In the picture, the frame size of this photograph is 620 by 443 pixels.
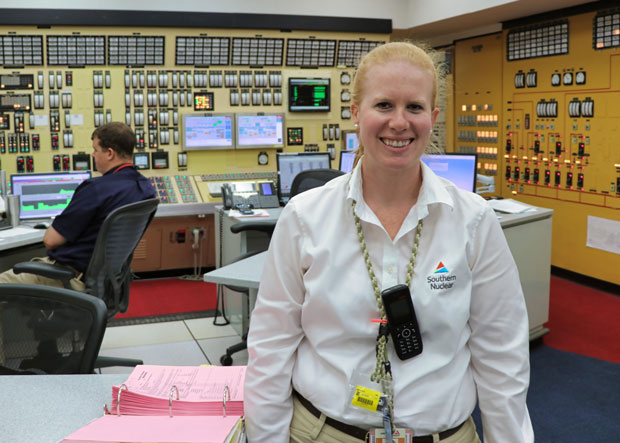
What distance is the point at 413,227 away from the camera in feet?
4.39

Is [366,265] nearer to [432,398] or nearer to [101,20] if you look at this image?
[432,398]

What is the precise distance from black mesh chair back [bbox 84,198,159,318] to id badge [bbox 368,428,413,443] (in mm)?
2400

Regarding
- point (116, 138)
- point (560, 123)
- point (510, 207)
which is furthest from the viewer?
point (560, 123)

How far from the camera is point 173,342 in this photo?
4.46 metres

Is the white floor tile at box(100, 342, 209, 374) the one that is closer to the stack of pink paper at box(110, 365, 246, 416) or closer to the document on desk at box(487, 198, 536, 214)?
the document on desk at box(487, 198, 536, 214)

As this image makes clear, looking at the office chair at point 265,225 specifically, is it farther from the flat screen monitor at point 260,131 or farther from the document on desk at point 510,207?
the flat screen monitor at point 260,131

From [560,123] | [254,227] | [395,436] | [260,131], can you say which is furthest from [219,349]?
[560,123]

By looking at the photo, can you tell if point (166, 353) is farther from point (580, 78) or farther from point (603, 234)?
point (580, 78)

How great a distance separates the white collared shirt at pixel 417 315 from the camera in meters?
1.30

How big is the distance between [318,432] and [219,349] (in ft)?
10.1

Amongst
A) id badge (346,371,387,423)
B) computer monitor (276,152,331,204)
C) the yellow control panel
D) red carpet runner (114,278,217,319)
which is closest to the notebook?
id badge (346,371,387,423)

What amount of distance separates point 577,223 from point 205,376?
5.12 m

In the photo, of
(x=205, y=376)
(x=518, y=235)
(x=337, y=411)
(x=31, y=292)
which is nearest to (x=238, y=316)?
(x=518, y=235)

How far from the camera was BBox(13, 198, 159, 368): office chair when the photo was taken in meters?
3.38
